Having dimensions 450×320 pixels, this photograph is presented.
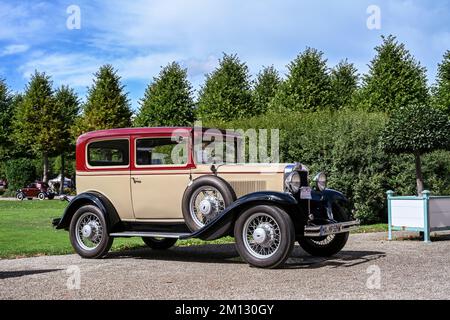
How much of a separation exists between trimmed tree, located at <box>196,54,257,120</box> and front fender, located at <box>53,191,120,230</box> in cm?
1733

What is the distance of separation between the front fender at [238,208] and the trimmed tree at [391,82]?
16.0 meters

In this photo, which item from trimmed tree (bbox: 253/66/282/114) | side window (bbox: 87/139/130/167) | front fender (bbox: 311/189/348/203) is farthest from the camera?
trimmed tree (bbox: 253/66/282/114)

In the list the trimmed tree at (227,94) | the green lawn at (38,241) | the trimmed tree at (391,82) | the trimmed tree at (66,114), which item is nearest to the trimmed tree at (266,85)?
the trimmed tree at (227,94)

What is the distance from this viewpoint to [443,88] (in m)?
25.1

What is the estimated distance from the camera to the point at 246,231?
7.87 metres

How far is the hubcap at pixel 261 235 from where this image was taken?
25.2ft

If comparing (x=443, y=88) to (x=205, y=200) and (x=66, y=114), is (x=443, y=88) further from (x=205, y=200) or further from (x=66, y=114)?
(x=66, y=114)

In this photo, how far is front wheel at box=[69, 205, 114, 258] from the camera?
30.0 feet

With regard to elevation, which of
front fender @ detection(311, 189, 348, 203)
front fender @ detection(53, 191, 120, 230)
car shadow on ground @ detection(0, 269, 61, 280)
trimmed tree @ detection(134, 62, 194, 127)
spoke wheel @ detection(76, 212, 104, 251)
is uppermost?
trimmed tree @ detection(134, 62, 194, 127)

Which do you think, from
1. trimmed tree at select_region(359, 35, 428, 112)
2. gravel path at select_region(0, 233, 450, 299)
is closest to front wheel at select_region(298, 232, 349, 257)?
gravel path at select_region(0, 233, 450, 299)

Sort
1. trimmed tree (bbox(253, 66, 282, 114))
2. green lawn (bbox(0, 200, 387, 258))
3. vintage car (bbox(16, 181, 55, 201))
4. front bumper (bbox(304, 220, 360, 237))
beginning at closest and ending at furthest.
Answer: front bumper (bbox(304, 220, 360, 237)) < green lawn (bbox(0, 200, 387, 258)) < trimmed tree (bbox(253, 66, 282, 114)) < vintage car (bbox(16, 181, 55, 201))

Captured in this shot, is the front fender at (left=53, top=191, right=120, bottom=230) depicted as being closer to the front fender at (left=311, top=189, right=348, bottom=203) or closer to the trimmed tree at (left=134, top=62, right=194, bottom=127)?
the front fender at (left=311, top=189, right=348, bottom=203)
